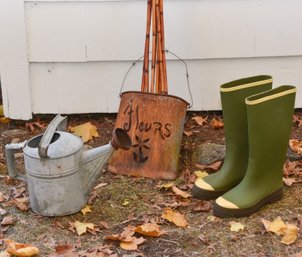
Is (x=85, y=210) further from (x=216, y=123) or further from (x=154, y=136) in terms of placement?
(x=216, y=123)

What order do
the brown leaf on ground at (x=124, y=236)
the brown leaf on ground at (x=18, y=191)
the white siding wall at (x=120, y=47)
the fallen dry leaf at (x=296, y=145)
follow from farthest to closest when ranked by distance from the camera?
1. the white siding wall at (x=120, y=47)
2. the fallen dry leaf at (x=296, y=145)
3. the brown leaf on ground at (x=18, y=191)
4. the brown leaf on ground at (x=124, y=236)

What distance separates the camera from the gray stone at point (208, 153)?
10.7 ft

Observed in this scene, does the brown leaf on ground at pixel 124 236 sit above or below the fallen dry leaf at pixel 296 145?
below

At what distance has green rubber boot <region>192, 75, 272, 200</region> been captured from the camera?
2760mm

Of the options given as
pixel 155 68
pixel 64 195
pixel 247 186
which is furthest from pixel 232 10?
pixel 64 195

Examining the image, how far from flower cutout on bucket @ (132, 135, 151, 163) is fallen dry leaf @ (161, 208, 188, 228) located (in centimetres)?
49

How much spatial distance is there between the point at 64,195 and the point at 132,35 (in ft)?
4.33

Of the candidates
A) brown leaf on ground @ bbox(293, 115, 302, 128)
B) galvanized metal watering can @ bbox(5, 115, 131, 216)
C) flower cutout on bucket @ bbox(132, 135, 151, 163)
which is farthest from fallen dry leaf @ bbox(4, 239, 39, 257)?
brown leaf on ground @ bbox(293, 115, 302, 128)

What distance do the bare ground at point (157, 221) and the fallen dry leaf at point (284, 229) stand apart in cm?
2

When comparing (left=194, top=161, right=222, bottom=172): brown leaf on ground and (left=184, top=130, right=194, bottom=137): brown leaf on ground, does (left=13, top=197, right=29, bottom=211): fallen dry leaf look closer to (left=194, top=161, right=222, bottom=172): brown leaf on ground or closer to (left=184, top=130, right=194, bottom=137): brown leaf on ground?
Result: (left=194, top=161, right=222, bottom=172): brown leaf on ground

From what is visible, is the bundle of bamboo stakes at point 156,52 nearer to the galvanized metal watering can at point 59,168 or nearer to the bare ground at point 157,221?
the bare ground at point 157,221

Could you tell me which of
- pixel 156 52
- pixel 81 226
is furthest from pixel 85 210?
pixel 156 52

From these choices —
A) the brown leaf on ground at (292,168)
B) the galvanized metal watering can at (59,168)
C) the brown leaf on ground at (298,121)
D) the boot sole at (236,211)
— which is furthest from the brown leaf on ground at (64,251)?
the brown leaf on ground at (298,121)

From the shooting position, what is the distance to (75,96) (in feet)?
12.1
